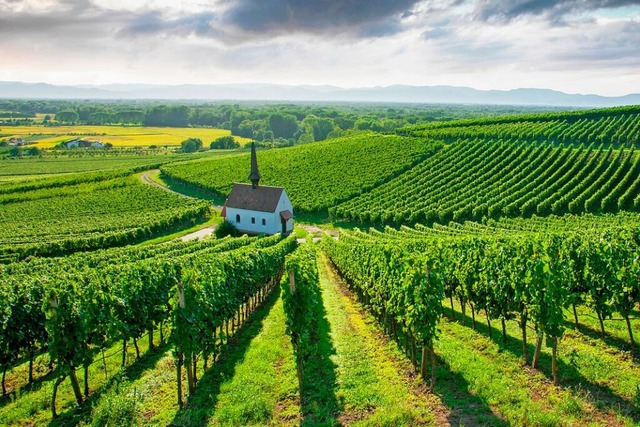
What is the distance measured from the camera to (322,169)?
85.7 meters

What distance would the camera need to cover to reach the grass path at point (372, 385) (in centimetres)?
1245

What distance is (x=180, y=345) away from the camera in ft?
48.3

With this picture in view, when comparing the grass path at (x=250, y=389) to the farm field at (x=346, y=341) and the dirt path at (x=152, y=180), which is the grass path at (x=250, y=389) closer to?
the farm field at (x=346, y=341)

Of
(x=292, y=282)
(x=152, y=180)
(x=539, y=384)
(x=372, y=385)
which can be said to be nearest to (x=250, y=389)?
(x=292, y=282)

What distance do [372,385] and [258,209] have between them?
42.9 meters

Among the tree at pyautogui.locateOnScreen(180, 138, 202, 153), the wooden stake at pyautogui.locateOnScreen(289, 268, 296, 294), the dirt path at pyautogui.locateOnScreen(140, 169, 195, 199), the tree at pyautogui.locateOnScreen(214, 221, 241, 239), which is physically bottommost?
the tree at pyautogui.locateOnScreen(214, 221, 241, 239)

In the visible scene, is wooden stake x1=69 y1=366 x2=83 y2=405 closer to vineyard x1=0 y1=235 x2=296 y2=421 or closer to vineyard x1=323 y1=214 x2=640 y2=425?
vineyard x1=0 y1=235 x2=296 y2=421

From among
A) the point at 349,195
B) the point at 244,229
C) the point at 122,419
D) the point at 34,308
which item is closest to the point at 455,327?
the point at 122,419

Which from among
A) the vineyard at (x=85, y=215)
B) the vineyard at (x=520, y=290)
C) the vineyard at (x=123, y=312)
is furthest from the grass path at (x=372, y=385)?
the vineyard at (x=85, y=215)

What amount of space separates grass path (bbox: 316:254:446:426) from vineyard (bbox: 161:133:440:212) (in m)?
46.0

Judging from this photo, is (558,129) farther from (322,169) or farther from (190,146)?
(190,146)

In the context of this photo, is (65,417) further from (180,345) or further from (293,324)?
(293,324)

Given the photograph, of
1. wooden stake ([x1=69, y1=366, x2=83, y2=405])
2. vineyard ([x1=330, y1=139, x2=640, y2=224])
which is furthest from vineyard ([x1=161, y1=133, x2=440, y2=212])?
wooden stake ([x1=69, y1=366, x2=83, y2=405])

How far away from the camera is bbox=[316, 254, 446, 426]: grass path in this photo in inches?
490
